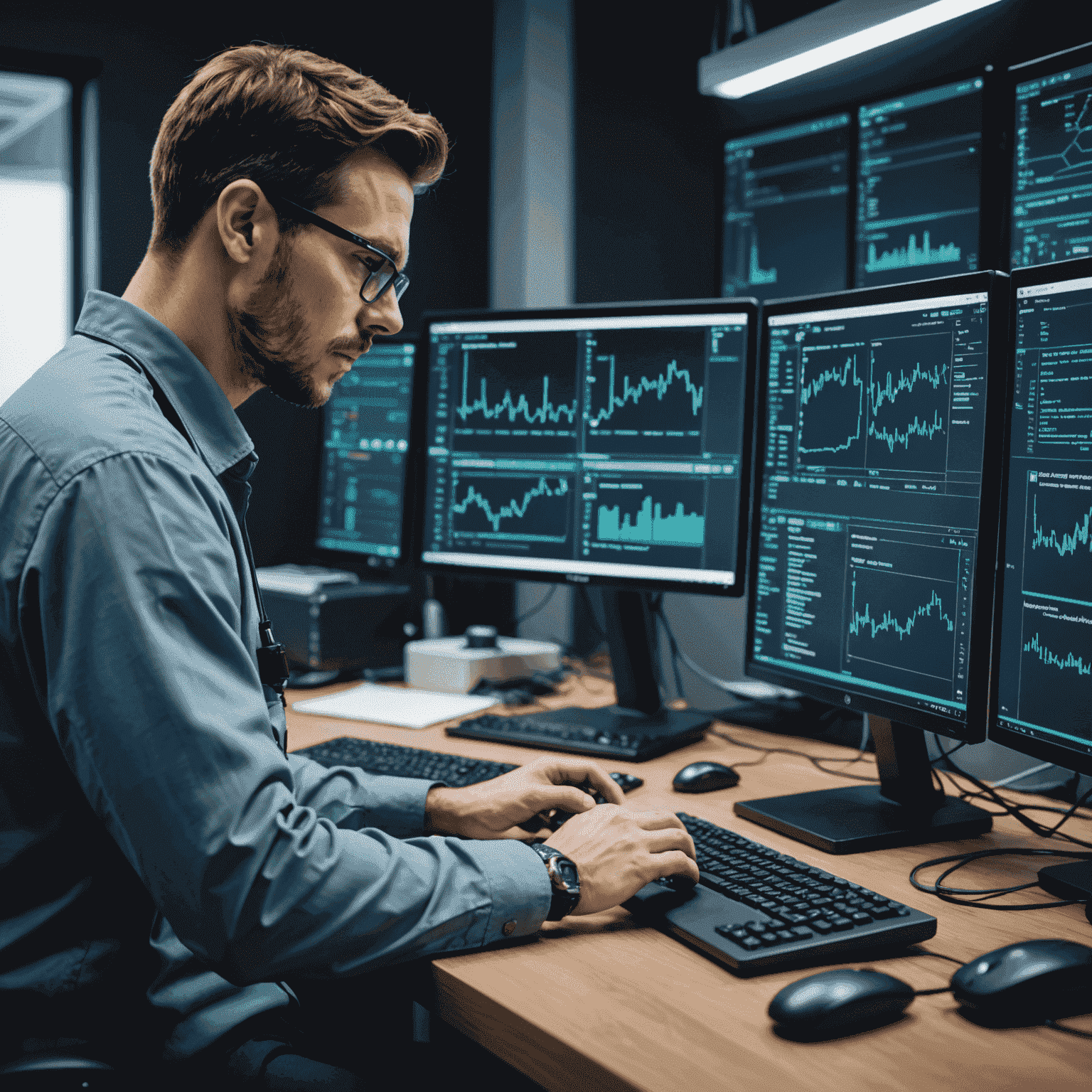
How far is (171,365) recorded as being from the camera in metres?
0.98

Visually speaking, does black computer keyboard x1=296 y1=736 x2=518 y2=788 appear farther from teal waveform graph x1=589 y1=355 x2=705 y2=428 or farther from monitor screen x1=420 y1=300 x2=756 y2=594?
teal waveform graph x1=589 y1=355 x2=705 y2=428

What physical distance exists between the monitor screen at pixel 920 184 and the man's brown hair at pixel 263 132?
4.01 ft

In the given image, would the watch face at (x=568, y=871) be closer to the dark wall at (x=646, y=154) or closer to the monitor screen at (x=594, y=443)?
the monitor screen at (x=594, y=443)

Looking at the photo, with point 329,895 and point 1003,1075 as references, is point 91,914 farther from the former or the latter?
point 1003,1075

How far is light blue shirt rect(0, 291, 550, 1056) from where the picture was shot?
72cm

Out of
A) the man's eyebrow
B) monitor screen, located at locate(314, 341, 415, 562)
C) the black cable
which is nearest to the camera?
the man's eyebrow

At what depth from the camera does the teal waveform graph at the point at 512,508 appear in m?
1.67

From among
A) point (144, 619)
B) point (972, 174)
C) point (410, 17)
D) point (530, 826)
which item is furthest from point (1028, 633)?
point (410, 17)

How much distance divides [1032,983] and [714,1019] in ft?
0.77

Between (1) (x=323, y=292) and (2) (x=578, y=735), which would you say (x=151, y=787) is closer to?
(1) (x=323, y=292)

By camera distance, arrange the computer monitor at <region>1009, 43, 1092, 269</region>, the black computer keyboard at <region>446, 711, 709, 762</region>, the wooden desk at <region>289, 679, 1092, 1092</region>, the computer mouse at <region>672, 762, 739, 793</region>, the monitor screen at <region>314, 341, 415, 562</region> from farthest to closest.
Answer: the monitor screen at <region>314, 341, 415, 562</region>, the computer monitor at <region>1009, 43, 1092, 269</region>, the black computer keyboard at <region>446, 711, 709, 762</region>, the computer mouse at <region>672, 762, 739, 793</region>, the wooden desk at <region>289, 679, 1092, 1092</region>

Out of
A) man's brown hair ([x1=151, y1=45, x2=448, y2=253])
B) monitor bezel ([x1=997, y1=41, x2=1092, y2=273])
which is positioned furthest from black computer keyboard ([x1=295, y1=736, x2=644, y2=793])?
monitor bezel ([x1=997, y1=41, x2=1092, y2=273])

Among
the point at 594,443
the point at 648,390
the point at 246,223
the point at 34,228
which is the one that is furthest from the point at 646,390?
the point at 34,228

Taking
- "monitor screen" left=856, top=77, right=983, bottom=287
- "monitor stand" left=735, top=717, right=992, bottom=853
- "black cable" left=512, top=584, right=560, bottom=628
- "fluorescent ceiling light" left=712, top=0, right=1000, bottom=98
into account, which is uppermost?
"fluorescent ceiling light" left=712, top=0, right=1000, bottom=98
